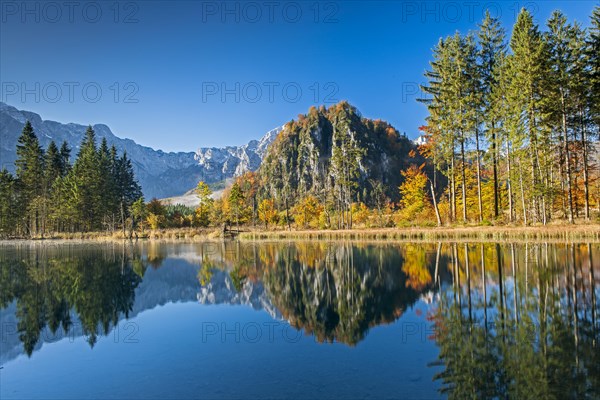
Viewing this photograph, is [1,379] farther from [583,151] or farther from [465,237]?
[583,151]

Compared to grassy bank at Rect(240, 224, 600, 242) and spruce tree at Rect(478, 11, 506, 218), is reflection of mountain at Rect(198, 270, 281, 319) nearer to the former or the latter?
grassy bank at Rect(240, 224, 600, 242)

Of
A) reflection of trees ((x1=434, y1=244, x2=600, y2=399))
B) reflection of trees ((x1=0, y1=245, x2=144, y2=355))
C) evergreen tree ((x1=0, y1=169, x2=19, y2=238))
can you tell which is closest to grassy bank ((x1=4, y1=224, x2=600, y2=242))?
reflection of trees ((x1=434, y1=244, x2=600, y2=399))

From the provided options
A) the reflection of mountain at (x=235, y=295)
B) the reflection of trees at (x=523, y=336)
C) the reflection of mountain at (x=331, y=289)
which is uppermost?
the reflection of trees at (x=523, y=336)

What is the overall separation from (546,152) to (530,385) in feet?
113

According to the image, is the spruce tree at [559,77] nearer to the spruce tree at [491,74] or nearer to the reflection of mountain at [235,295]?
the spruce tree at [491,74]

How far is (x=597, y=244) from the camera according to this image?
24734 millimetres

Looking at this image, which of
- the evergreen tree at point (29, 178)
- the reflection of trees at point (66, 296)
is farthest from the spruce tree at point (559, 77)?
the evergreen tree at point (29, 178)

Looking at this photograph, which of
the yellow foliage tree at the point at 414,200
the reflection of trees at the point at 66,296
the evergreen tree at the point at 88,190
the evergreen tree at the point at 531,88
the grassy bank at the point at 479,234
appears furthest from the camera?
the evergreen tree at the point at 88,190

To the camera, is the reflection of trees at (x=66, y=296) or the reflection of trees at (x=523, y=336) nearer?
the reflection of trees at (x=523, y=336)

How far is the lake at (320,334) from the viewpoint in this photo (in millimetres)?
6969

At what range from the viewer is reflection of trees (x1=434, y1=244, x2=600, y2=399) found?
6.54 m

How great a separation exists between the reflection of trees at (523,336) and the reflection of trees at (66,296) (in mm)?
8716

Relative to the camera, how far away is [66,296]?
16141mm

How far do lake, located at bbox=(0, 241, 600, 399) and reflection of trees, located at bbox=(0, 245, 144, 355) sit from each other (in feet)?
0.31
